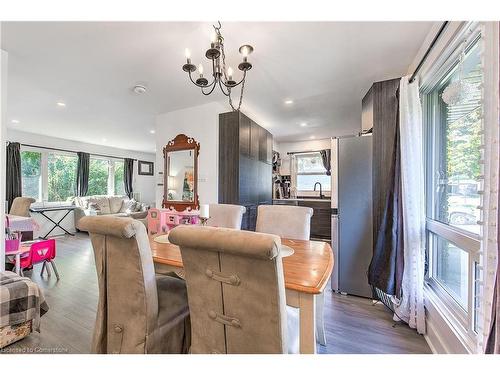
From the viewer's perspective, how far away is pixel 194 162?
11.8 feet

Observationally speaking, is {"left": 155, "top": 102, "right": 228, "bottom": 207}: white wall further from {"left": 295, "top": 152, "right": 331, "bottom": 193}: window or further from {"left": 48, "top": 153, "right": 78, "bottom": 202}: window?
{"left": 48, "top": 153, "right": 78, "bottom": 202}: window

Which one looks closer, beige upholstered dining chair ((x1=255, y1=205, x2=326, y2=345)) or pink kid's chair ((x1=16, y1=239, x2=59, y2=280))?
beige upholstered dining chair ((x1=255, y1=205, x2=326, y2=345))

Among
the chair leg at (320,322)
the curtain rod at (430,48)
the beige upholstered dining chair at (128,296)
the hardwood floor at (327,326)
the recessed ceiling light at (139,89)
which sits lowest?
the hardwood floor at (327,326)

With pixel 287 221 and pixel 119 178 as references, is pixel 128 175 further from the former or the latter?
pixel 287 221

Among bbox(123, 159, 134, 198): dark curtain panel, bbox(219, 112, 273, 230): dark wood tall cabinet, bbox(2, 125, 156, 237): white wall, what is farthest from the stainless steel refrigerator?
bbox(123, 159, 134, 198): dark curtain panel

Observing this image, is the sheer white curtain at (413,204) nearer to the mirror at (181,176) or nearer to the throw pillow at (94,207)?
the mirror at (181,176)

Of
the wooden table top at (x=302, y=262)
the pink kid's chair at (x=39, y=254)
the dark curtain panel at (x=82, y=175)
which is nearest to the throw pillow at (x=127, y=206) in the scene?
the dark curtain panel at (x=82, y=175)

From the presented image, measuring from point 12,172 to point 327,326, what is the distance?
656 cm

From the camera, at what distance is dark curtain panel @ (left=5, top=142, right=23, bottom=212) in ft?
15.6

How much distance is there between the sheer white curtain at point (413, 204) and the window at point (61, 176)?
7220 millimetres

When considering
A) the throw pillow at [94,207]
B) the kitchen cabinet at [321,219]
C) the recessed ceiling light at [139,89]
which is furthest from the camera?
the throw pillow at [94,207]

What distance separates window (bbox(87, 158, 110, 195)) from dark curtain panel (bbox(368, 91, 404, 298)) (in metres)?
7.07

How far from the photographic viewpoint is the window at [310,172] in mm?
5734
